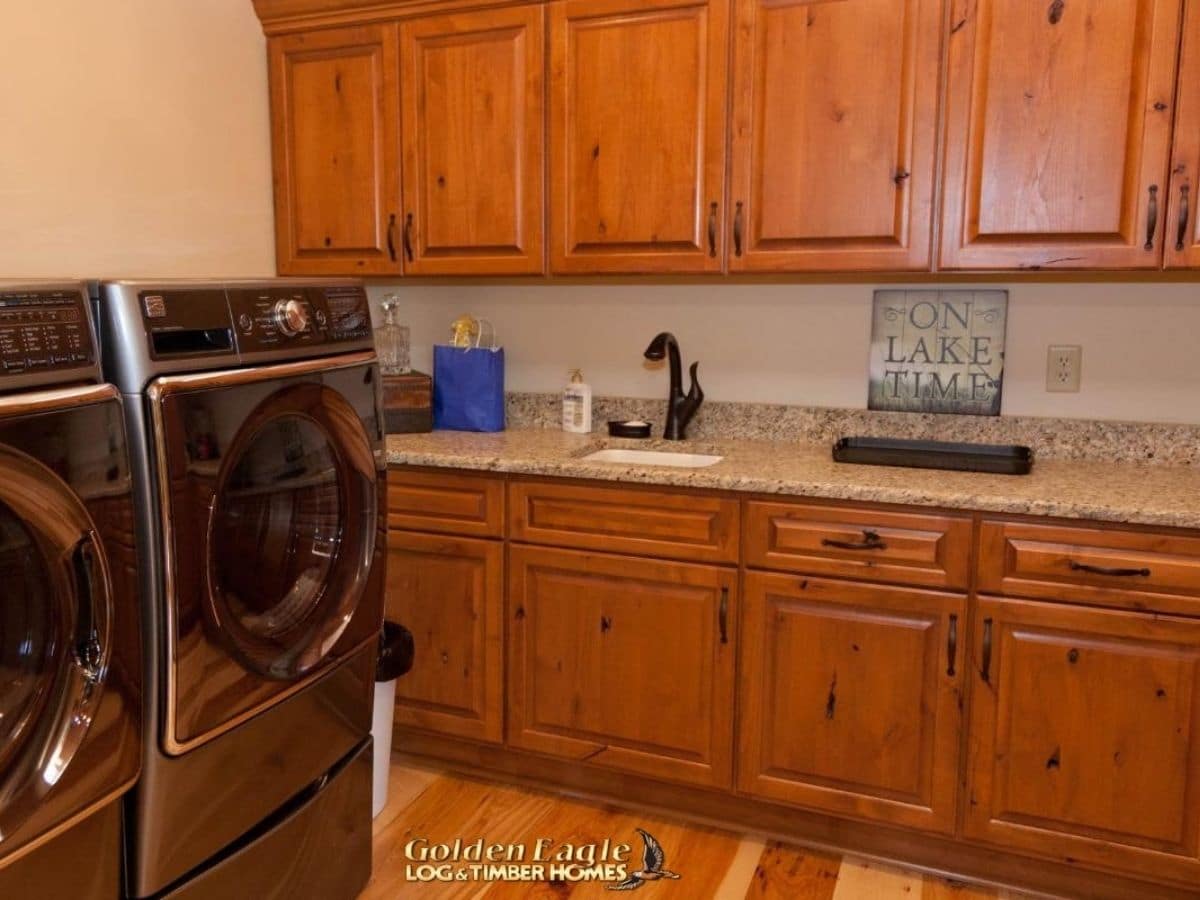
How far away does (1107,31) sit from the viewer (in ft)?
6.40

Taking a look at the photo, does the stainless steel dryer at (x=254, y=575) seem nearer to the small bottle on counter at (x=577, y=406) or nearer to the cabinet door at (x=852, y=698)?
the cabinet door at (x=852, y=698)

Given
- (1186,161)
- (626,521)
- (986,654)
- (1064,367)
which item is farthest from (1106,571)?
(626,521)

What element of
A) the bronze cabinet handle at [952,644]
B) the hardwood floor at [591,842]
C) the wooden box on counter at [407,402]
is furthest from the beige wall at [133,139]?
the bronze cabinet handle at [952,644]

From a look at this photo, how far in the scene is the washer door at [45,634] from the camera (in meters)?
1.13

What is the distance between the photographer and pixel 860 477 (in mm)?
2066

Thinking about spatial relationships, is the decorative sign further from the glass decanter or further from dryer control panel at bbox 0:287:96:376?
dryer control panel at bbox 0:287:96:376

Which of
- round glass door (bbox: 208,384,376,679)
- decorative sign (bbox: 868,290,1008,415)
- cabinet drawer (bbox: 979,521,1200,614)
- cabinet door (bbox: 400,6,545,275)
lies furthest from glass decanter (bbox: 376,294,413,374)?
cabinet drawer (bbox: 979,521,1200,614)

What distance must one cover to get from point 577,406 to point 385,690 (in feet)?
3.17

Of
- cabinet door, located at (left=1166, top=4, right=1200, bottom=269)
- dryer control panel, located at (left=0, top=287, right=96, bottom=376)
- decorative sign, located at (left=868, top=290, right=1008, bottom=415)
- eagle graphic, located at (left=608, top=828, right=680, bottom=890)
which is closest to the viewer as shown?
dryer control panel, located at (left=0, top=287, right=96, bottom=376)

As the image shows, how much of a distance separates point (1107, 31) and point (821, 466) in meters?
1.07

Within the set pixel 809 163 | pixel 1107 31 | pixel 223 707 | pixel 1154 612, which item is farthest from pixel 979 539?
pixel 223 707

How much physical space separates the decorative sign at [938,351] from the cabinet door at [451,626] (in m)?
1.11

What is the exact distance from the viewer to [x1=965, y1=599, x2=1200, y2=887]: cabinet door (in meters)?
1.81

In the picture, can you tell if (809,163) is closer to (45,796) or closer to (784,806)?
(784,806)
